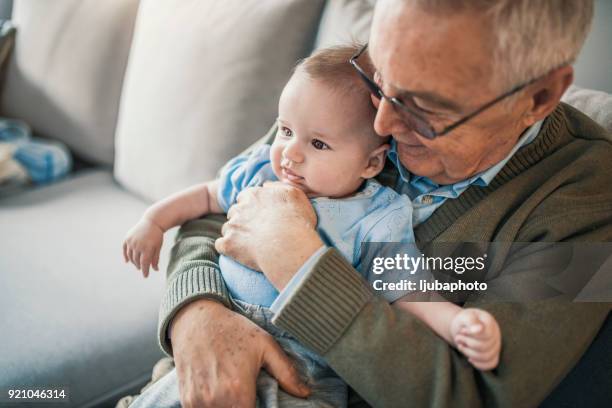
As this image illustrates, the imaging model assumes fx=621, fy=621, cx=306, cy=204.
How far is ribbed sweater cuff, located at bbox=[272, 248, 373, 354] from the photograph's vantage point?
3.09 ft

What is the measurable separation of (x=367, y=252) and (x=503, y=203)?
0.24 metres

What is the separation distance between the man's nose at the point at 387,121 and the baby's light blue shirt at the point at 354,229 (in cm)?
14

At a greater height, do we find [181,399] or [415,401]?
[415,401]

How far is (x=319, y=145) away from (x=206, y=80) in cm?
70

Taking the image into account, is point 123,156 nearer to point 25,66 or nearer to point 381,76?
point 25,66

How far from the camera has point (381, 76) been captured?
1.00 m

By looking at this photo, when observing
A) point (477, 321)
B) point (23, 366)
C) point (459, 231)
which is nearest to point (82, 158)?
point (23, 366)

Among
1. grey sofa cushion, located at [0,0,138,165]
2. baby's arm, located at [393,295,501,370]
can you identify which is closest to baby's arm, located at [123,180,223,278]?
baby's arm, located at [393,295,501,370]

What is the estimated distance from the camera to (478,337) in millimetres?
887

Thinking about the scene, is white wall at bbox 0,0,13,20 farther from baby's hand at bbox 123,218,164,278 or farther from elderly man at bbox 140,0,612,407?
elderly man at bbox 140,0,612,407

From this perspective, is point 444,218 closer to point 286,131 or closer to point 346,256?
point 346,256

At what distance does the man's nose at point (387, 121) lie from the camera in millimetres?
1011

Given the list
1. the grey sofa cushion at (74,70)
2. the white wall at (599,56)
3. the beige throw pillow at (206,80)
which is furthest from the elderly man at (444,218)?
the grey sofa cushion at (74,70)

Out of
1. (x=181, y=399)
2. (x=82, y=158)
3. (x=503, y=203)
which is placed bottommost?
(x=82, y=158)
